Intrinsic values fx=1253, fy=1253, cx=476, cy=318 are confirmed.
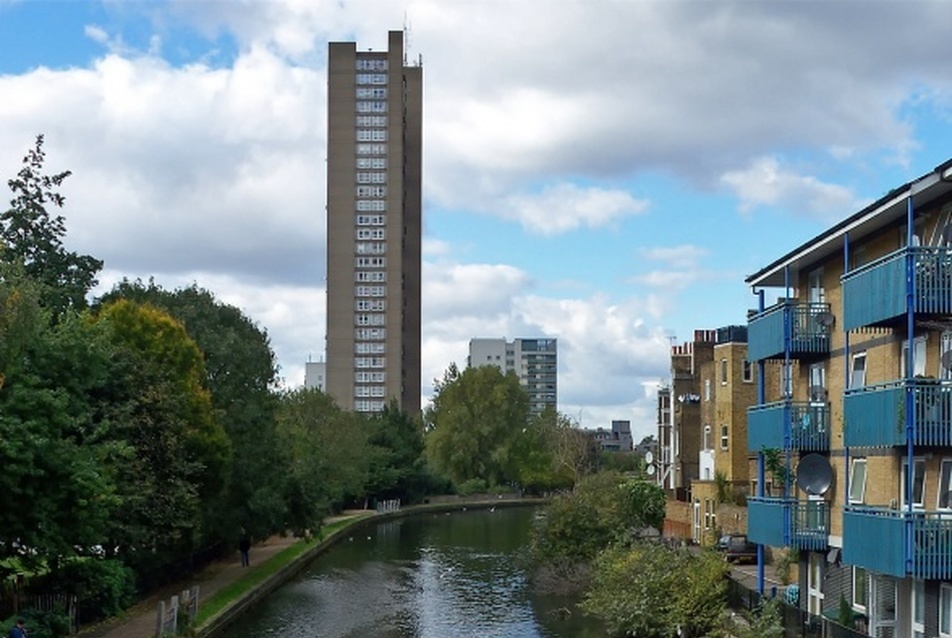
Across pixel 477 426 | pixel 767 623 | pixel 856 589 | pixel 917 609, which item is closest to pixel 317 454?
pixel 856 589

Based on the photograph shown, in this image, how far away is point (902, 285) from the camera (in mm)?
21156

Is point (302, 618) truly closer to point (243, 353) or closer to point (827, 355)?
point (243, 353)

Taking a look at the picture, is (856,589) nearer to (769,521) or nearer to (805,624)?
(805,624)

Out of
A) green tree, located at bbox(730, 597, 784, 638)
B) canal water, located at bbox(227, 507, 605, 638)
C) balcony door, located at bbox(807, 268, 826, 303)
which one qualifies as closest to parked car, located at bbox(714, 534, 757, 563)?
canal water, located at bbox(227, 507, 605, 638)

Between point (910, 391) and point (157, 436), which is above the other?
point (910, 391)

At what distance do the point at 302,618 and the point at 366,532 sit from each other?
4054cm

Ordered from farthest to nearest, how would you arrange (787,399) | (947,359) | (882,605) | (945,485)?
(787,399) → (882,605) → (945,485) → (947,359)

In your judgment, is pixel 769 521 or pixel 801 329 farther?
pixel 769 521

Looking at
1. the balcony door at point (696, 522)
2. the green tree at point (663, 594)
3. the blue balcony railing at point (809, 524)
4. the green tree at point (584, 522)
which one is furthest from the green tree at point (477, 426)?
the blue balcony railing at point (809, 524)

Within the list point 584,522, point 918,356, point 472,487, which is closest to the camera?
point 918,356

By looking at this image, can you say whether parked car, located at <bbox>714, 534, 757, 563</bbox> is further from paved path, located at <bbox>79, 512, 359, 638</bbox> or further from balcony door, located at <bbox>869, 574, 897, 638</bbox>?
balcony door, located at <bbox>869, 574, 897, 638</bbox>

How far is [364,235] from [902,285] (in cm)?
13382

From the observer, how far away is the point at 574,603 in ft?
143

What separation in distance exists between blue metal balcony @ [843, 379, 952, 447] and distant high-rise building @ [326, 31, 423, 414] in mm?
130811
